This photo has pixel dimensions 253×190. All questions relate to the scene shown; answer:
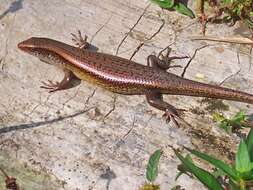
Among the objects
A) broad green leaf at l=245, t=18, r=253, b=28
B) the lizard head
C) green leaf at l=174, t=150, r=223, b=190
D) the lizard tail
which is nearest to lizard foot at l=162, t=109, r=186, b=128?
the lizard tail

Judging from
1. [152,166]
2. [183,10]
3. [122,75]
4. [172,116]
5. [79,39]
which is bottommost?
[152,166]

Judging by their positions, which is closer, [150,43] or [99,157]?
[99,157]

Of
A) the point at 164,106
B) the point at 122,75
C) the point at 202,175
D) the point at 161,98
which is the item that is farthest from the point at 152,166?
the point at 122,75

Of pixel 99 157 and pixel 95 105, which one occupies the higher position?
pixel 95 105

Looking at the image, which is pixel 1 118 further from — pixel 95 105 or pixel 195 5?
pixel 195 5

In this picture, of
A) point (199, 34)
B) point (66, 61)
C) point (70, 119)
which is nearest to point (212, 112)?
point (199, 34)

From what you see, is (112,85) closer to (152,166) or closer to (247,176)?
(152,166)

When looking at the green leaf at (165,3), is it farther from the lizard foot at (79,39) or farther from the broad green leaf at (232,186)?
the broad green leaf at (232,186)
